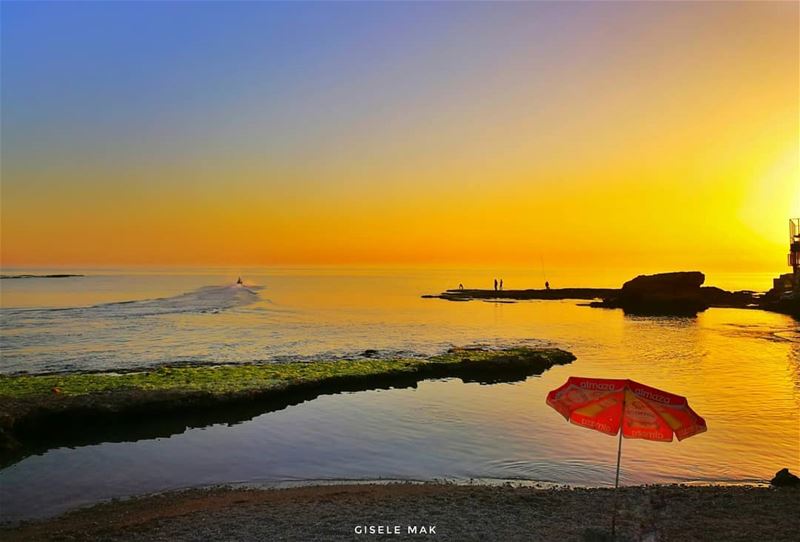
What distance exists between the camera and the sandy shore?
11922 mm

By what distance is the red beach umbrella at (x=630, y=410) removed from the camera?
1025 centimetres

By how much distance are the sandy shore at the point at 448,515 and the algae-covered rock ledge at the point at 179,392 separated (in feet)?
26.1

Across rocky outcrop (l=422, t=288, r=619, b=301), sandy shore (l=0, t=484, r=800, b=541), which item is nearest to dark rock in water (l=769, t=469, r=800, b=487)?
sandy shore (l=0, t=484, r=800, b=541)

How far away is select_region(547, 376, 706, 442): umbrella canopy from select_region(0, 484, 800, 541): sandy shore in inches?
110

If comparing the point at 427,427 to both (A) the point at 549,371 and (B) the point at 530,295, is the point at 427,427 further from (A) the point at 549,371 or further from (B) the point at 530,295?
(B) the point at 530,295

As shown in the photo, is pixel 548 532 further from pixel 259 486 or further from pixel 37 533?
pixel 37 533

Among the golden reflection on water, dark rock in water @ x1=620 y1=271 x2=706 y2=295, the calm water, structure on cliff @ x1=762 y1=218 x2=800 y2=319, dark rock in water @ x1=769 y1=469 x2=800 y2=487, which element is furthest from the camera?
dark rock in water @ x1=620 y1=271 x2=706 y2=295

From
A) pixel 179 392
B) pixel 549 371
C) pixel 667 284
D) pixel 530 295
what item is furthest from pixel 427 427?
pixel 530 295

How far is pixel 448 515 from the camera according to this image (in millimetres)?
13000

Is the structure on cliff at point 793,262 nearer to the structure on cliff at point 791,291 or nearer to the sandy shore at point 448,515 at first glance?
the structure on cliff at point 791,291

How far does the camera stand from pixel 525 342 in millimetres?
49438

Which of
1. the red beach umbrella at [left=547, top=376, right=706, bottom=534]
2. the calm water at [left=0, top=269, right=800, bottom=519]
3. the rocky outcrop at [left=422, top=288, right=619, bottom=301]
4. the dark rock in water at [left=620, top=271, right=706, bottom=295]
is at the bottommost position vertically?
the calm water at [left=0, top=269, right=800, bottom=519]

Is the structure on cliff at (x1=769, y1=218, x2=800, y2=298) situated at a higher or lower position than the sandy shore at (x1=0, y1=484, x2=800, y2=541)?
higher

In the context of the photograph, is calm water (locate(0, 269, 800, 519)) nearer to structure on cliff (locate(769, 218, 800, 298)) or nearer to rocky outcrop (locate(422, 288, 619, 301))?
structure on cliff (locate(769, 218, 800, 298))
